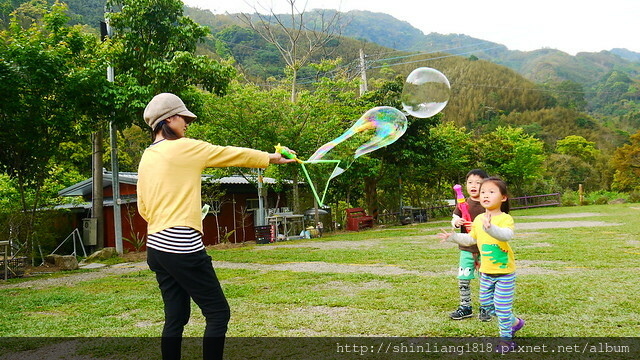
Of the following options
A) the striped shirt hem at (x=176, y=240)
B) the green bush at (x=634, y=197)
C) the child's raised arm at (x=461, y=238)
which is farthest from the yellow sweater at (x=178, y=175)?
the green bush at (x=634, y=197)

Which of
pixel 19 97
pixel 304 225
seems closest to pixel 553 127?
pixel 304 225

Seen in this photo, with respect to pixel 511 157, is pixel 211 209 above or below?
below

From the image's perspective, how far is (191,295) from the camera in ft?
9.24

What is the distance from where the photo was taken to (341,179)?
21.8 metres

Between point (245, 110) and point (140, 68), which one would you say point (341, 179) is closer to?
point (245, 110)

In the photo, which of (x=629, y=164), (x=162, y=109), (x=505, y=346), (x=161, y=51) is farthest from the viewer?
(x=629, y=164)

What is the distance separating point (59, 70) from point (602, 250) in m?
11.1

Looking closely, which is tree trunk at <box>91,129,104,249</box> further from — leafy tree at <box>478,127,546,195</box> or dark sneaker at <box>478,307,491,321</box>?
leafy tree at <box>478,127,546,195</box>

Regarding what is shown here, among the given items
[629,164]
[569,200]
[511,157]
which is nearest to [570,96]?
[629,164]

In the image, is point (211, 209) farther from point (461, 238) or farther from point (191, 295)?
point (191, 295)

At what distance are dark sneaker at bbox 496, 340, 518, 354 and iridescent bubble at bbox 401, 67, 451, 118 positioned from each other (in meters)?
3.42

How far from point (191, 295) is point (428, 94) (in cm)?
444

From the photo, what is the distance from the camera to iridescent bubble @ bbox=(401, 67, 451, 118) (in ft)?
20.6

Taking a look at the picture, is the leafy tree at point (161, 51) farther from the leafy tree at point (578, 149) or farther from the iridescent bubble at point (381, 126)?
the leafy tree at point (578, 149)
